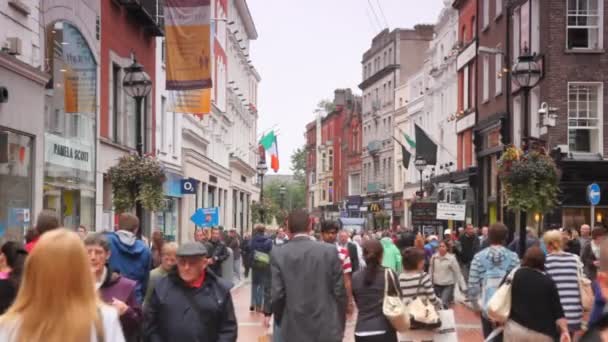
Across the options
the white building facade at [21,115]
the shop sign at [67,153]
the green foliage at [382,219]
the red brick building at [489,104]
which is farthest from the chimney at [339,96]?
the white building facade at [21,115]

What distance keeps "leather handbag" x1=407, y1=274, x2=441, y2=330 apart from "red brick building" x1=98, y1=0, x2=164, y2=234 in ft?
49.4

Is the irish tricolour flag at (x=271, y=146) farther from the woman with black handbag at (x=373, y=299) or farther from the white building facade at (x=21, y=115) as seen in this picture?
the woman with black handbag at (x=373, y=299)

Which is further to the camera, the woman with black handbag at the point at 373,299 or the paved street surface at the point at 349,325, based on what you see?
the paved street surface at the point at 349,325

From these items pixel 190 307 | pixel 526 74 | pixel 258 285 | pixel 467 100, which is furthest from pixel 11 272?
pixel 467 100

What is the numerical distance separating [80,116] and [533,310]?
15.4m

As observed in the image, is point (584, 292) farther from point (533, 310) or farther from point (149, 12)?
point (149, 12)

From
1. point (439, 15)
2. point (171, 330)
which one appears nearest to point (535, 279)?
point (171, 330)

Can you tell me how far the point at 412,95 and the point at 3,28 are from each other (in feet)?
184

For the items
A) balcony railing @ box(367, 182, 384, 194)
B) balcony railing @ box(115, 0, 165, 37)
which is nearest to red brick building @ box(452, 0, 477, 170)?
balcony railing @ box(115, 0, 165, 37)

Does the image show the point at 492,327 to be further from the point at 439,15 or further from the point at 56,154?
the point at 439,15

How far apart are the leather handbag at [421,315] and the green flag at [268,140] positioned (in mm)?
65110

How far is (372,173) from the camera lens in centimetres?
9244

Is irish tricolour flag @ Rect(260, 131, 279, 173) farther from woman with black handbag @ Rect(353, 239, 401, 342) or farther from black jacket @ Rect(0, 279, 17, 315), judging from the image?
black jacket @ Rect(0, 279, 17, 315)

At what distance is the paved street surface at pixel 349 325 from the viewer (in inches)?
731
